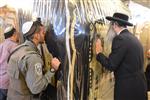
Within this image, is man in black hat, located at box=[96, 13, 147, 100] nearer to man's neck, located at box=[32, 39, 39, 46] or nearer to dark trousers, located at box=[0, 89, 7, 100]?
man's neck, located at box=[32, 39, 39, 46]

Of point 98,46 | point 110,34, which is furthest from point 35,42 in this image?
point 110,34

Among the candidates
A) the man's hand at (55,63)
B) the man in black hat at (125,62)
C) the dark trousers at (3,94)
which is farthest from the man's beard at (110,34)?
the dark trousers at (3,94)

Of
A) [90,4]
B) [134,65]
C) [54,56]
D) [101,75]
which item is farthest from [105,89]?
[90,4]

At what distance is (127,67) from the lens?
2.44 m

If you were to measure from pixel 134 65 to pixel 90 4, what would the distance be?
0.73m

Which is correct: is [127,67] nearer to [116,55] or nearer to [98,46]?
[116,55]

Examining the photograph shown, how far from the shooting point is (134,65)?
2473mm

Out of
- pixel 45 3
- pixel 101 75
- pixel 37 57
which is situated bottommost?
pixel 101 75

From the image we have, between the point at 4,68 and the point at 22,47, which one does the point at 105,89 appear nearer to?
the point at 22,47

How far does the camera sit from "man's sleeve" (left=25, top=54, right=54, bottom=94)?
216cm

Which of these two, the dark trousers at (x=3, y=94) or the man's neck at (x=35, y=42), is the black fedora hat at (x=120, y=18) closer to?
the man's neck at (x=35, y=42)

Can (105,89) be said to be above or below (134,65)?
below

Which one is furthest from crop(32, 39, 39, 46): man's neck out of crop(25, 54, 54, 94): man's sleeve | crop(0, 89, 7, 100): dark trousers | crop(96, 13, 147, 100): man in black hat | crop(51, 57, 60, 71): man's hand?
crop(0, 89, 7, 100): dark trousers

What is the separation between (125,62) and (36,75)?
2.53 ft
